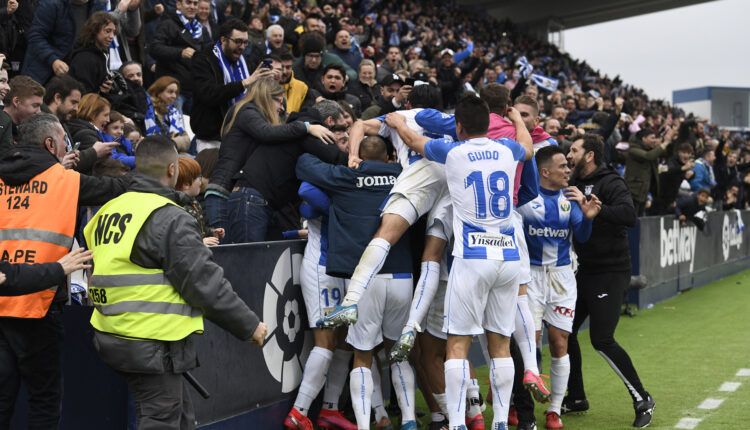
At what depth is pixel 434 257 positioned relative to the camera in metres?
6.55

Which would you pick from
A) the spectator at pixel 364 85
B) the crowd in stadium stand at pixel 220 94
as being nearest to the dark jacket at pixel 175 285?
the crowd in stadium stand at pixel 220 94

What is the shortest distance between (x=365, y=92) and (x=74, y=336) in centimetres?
672

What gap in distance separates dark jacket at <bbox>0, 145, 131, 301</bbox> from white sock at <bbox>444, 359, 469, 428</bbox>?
232cm

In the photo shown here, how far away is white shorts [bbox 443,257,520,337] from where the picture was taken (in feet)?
19.9

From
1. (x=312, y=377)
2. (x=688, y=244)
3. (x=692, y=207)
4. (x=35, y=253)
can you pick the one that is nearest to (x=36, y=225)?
(x=35, y=253)

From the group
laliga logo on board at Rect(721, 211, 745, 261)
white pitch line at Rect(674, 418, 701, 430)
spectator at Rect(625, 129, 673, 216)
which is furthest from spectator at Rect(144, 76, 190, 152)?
laliga logo on board at Rect(721, 211, 745, 261)

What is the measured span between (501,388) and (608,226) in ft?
7.65

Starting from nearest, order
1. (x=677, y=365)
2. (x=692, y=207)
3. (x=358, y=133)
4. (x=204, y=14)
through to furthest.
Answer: (x=358, y=133) < (x=677, y=365) < (x=204, y=14) < (x=692, y=207)

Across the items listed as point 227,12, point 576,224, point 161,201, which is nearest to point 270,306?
point 161,201

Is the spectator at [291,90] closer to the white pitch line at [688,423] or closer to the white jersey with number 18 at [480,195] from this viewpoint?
the white jersey with number 18 at [480,195]

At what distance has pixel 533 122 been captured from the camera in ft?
24.7

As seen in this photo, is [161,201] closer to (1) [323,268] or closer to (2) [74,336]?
(2) [74,336]

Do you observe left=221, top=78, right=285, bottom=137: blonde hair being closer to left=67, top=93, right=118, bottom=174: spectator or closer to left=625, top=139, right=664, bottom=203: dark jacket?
left=67, top=93, right=118, bottom=174: spectator

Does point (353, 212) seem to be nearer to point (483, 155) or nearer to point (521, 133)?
point (483, 155)
